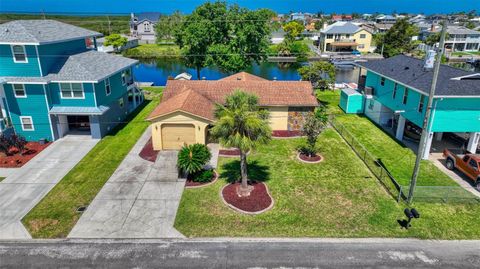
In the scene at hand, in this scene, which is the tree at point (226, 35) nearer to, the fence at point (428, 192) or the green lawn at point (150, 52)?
the fence at point (428, 192)

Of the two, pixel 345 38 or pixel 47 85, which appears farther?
pixel 345 38

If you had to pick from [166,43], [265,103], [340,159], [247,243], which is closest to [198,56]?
[265,103]

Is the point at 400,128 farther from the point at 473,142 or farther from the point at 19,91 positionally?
the point at 19,91

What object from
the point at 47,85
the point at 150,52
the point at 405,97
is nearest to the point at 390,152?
the point at 405,97

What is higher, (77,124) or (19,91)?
(19,91)

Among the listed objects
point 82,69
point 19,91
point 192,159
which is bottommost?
point 192,159

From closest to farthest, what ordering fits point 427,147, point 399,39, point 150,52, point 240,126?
point 240,126, point 427,147, point 399,39, point 150,52

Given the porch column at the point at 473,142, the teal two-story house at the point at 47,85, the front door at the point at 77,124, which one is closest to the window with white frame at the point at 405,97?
the porch column at the point at 473,142

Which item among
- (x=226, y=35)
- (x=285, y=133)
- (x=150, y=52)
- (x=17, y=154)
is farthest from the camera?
(x=150, y=52)
